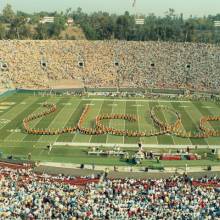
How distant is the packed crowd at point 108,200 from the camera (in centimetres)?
2159

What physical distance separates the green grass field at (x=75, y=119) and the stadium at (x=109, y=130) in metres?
0.11

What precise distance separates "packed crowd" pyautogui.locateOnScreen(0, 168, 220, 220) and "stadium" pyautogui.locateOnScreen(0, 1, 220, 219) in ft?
0.18

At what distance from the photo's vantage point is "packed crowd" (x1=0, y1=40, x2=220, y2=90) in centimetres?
7488

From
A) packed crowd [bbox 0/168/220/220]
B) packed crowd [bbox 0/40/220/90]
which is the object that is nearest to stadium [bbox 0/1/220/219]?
packed crowd [bbox 0/168/220/220]

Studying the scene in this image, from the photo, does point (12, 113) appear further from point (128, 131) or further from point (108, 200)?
point (108, 200)

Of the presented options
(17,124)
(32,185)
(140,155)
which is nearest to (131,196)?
(32,185)

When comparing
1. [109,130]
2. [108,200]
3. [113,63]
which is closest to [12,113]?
[109,130]

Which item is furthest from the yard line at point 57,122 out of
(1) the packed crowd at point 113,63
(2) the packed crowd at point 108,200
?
(1) the packed crowd at point 113,63

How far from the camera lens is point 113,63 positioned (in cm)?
8081

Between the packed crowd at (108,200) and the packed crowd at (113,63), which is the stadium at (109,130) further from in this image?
the packed crowd at (113,63)

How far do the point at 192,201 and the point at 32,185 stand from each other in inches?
334

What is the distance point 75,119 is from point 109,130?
241 inches

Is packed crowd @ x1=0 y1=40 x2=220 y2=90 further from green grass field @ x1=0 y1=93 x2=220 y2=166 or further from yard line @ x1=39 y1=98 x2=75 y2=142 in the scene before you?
yard line @ x1=39 y1=98 x2=75 y2=142

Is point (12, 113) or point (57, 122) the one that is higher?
point (12, 113)
